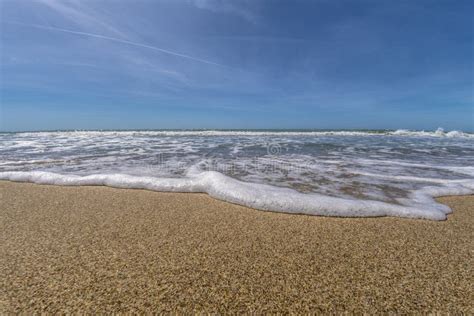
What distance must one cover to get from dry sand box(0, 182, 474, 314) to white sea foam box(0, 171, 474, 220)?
0.21m

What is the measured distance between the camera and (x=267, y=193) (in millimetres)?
3498

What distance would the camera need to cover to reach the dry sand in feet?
4.83

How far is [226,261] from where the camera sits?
1887mm

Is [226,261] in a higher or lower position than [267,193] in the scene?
lower

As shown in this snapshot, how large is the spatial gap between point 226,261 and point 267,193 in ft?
5.72

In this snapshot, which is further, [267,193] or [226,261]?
[267,193]

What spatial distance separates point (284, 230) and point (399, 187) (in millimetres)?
3057

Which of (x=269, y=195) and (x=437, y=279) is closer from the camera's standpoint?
(x=437, y=279)

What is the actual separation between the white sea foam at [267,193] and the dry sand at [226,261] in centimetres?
21

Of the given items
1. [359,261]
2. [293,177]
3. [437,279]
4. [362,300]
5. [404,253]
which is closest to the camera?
[362,300]

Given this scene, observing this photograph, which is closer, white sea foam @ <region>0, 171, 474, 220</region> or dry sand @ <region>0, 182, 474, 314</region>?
dry sand @ <region>0, 182, 474, 314</region>

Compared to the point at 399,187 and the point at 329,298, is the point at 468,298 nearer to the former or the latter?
the point at 329,298

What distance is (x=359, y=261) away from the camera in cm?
190

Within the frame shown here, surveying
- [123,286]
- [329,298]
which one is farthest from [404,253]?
[123,286]
